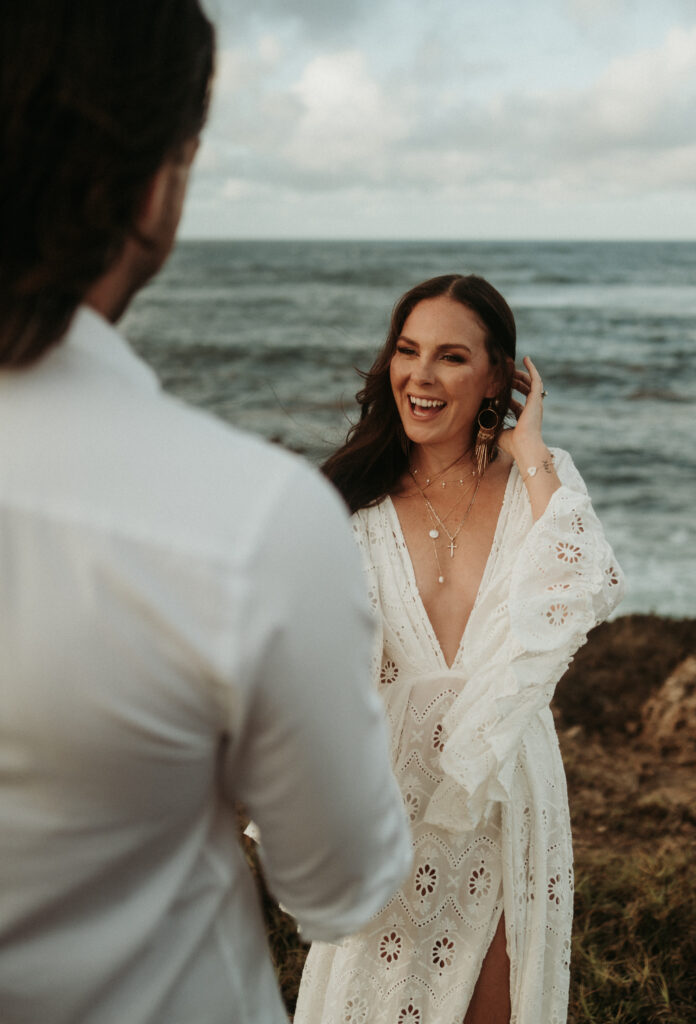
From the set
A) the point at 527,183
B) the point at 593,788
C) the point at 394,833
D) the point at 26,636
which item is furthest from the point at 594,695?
the point at 527,183

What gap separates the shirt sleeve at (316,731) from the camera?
664 mm

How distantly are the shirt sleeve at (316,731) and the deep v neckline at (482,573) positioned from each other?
1.46 meters

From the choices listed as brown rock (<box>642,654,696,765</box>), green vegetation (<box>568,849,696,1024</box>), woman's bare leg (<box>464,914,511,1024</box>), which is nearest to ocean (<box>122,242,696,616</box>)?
woman's bare leg (<box>464,914,511,1024</box>)

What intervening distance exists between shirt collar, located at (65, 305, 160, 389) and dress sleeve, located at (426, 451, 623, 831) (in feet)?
5.11

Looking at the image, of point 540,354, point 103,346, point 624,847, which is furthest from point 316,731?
point 540,354

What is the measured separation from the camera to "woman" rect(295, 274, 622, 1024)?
7.00ft

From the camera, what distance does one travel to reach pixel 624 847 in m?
4.00

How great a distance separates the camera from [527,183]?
141 feet

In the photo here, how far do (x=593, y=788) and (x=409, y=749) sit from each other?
252cm

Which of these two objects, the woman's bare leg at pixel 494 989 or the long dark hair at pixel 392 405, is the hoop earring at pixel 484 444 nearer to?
the long dark hair at pixel 392 405

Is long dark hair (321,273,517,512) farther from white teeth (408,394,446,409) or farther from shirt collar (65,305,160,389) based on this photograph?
shirt collar (65,305,160,389)

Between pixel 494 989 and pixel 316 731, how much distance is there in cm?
207

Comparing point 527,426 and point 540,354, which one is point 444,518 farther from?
point 540,354

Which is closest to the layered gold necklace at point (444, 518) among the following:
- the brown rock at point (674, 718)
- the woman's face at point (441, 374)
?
the woman's face at point (441, 374)
